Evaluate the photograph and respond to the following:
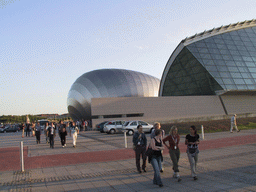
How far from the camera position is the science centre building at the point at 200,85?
35406 millimetres

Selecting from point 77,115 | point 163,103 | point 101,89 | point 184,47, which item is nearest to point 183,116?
point 163,103

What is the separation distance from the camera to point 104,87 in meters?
45.0

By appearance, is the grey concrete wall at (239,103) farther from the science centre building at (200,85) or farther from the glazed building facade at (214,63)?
the glazed building facade at (214,63)

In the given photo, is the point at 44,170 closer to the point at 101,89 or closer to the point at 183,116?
the point at 183,116

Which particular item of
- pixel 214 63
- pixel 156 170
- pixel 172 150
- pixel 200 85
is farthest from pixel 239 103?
pixel 156 170

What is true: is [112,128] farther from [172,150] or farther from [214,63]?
[214,63]

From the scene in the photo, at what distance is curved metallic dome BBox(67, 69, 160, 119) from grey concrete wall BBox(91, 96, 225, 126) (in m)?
9.84

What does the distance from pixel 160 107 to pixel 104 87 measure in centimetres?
1308

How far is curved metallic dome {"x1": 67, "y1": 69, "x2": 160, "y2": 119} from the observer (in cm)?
4500

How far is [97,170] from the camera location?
8445 millimetres

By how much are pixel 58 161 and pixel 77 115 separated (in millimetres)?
41200

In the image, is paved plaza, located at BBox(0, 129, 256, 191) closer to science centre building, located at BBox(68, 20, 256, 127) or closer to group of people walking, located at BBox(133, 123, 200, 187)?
group of people walking, located at BBox(133, 123, 200, 187)

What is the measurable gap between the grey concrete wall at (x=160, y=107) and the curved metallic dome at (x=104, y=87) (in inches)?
387

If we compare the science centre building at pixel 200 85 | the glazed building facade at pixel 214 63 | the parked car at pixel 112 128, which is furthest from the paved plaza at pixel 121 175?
the glazed building facade at pixel 214 63
